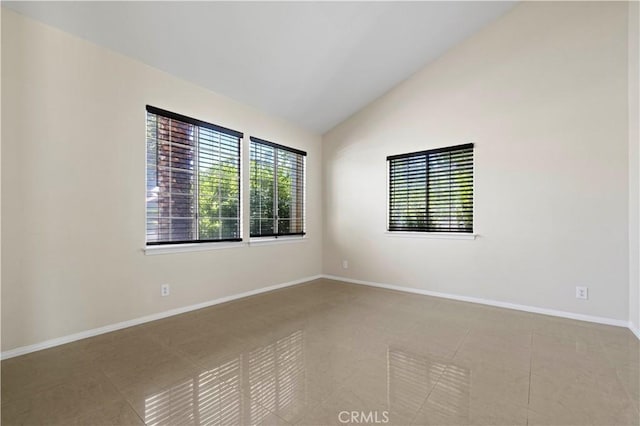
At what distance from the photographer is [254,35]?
3096 millimetres

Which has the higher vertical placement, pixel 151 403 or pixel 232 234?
pixel 232 234

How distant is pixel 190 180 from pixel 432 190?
129 inches

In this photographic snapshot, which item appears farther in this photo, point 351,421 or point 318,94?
point 318,94

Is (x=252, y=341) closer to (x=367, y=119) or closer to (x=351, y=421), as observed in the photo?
(x=351, y=421)
